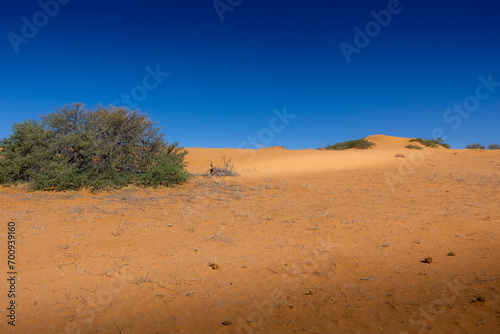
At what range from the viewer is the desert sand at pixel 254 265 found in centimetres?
295

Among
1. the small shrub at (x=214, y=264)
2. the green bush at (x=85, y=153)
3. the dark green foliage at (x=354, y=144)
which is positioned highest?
the dark green foliage at (x=354, y=144)

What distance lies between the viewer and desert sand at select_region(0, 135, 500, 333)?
116 inches

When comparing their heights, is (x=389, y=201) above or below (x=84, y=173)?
below

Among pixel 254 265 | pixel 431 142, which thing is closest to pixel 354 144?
pixel 431 142

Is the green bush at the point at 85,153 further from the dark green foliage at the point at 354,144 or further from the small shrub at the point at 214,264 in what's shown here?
the dark green foliage at the point at 354,144

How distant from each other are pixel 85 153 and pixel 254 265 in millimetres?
8753

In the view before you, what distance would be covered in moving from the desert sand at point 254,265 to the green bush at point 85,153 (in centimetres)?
159

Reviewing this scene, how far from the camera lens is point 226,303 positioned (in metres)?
3.29

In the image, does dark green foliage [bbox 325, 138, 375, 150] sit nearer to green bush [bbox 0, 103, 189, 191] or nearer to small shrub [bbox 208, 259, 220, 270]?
green bush [bbox 0, 103, 189, 191]

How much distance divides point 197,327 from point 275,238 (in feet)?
9.32

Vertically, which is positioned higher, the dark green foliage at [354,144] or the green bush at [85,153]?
the dark green foliage at [354,144]

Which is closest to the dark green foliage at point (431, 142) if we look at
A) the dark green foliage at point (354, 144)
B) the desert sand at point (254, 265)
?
the dark green foliage at point (354, 144)

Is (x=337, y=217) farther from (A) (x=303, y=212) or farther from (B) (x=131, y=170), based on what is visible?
(B) (x=131, y=170)

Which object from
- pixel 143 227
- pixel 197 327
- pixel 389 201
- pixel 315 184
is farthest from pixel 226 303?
pixel 315 184
